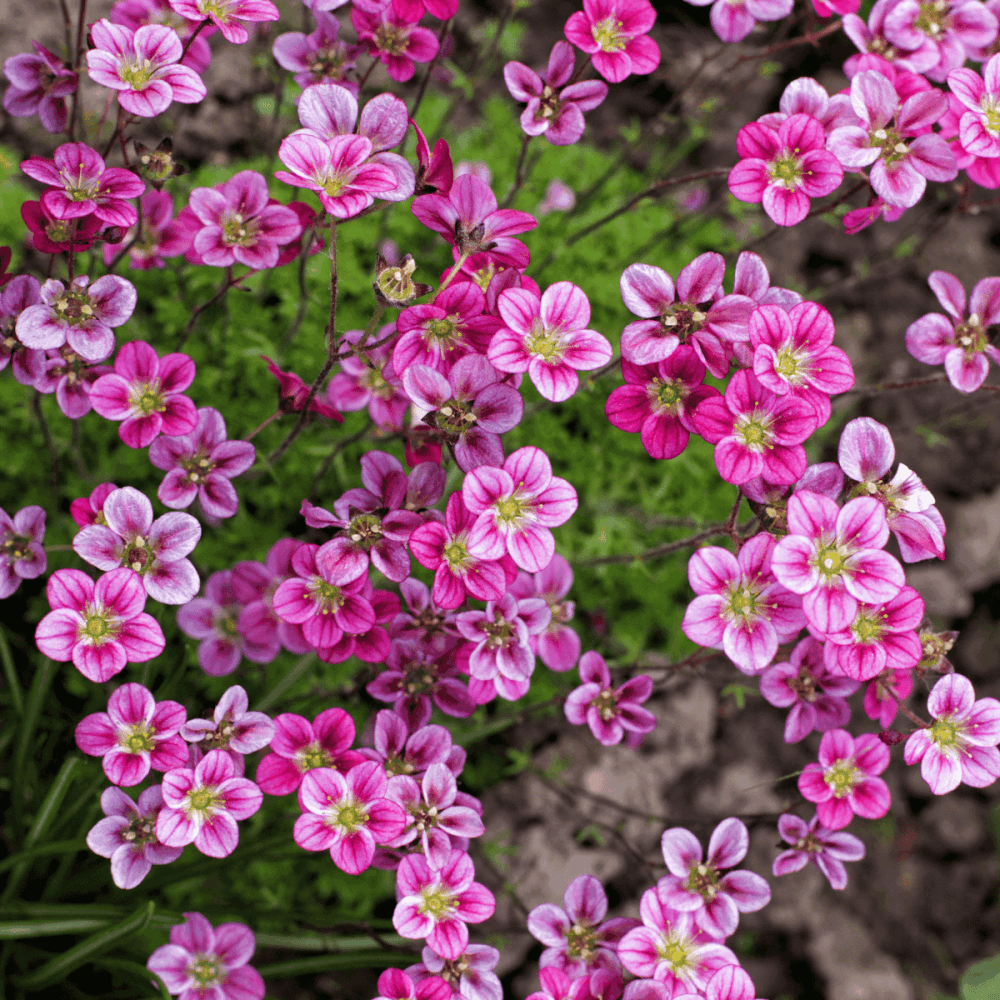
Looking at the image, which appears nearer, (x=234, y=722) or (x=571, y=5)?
(x=234, y=722)

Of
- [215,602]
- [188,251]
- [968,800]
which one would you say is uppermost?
[188,251]

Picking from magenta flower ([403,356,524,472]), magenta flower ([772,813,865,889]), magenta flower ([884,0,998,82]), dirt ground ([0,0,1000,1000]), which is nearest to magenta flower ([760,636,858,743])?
magenta flower ([772,813,865,889])

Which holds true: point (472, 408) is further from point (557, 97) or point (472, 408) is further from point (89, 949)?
point (89, 949)

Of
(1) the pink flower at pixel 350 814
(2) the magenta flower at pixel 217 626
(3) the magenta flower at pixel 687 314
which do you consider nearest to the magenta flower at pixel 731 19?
(3) the magenta flower at pixel 687 314

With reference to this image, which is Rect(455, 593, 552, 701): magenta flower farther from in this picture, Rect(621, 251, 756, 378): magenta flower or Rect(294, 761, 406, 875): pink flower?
Rect(621, 251, 756, 378): magenta flower

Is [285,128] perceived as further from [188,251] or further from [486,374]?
[486,374]

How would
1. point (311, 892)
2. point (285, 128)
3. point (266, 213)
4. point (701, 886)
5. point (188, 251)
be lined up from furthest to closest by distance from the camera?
point (285, 128) → point (311, 892) → point (188, 251) → point (266, 213) → point (701, 886)

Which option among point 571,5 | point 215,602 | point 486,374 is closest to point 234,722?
point 215,602
